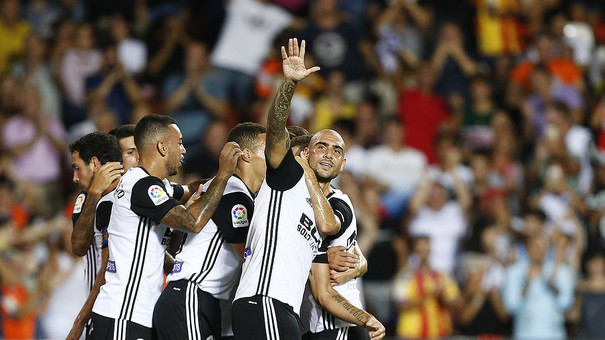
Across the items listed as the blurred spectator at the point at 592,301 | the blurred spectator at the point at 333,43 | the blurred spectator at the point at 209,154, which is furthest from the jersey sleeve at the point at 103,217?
the blurred spectator at the point at 333,43

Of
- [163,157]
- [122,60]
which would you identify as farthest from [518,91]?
[163,157]

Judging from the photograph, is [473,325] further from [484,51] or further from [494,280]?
[484,51]

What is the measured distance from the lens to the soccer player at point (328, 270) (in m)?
6.71

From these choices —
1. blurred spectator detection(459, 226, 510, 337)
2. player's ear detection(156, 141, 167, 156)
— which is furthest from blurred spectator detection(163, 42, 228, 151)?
player's ear detection(156, 141, 167, 156)

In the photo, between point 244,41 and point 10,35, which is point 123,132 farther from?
point 10,35

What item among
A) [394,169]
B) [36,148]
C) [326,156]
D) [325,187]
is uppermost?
[36,148]

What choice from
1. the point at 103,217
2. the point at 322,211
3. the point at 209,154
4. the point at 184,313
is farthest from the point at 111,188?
the point at 209,154

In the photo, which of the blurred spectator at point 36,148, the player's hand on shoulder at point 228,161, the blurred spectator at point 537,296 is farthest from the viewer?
the blurred spectator at point 36,148

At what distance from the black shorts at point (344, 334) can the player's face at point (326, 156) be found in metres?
1.21

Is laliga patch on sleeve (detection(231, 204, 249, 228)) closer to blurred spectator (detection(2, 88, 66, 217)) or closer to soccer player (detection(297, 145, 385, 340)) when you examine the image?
soccer player (detection(297, 145, 385, 340))

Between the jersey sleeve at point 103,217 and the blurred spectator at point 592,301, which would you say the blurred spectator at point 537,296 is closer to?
the blurred spectator at point 592,301

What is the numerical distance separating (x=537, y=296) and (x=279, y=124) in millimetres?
6942

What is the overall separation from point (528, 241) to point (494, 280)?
707 mm

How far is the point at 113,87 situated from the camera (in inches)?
546
